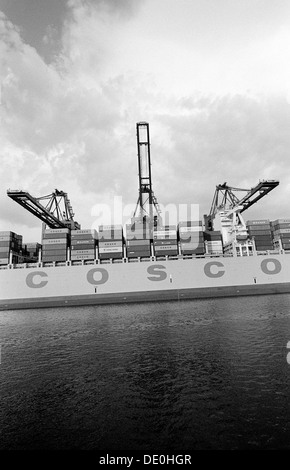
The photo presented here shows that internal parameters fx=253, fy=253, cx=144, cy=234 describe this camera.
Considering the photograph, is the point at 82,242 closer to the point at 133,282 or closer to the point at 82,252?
the point at 82,252

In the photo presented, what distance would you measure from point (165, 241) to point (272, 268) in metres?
18.9

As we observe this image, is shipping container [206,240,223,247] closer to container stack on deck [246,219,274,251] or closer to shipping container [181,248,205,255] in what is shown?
shipping container [181,248,205,255]

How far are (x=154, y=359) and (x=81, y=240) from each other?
3491 cm

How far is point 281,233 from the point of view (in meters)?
46.9

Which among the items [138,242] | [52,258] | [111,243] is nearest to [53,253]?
[52,258]

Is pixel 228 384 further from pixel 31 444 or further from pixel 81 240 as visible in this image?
pixel 81 240

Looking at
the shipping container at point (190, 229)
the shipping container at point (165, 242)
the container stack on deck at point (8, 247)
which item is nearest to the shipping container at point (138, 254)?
the shipping container at point (165, 242)

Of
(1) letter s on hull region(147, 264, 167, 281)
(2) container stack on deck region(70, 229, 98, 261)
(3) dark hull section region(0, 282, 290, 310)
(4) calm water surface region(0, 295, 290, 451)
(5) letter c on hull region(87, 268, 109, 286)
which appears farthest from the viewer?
(2) container stack on deck region(70, 229, 98, 261)

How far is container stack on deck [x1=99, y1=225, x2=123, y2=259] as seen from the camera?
4378 cm

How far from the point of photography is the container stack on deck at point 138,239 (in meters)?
44.0

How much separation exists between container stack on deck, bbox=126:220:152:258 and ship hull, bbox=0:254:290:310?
2.08 m

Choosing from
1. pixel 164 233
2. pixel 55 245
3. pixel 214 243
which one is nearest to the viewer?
pixel 55 245

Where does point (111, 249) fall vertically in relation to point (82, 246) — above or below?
below

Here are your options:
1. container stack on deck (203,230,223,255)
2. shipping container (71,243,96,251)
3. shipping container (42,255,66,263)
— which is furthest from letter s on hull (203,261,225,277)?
shipping container (42,255,66,263)
